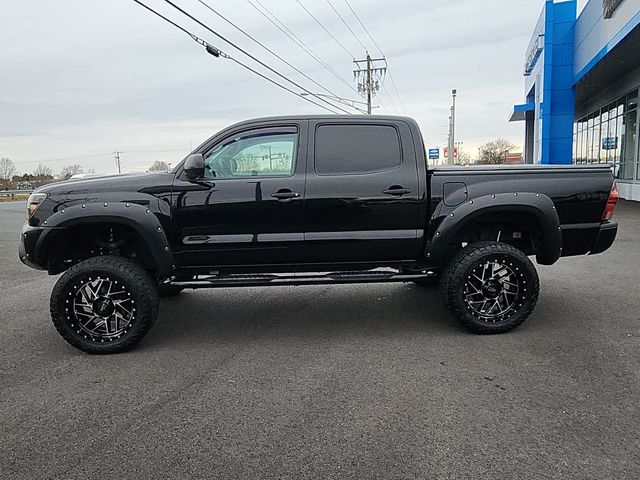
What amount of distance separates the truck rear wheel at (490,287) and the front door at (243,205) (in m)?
1.45

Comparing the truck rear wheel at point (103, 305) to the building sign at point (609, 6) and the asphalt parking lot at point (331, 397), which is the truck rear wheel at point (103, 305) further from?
the building sign at point (609, 6)

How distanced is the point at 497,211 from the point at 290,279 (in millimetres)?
1963

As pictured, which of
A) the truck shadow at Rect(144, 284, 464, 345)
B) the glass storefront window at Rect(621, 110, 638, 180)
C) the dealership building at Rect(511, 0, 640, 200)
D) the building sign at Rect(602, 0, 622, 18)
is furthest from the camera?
the glass storefront window at Rect(621, 110, 638, 180)

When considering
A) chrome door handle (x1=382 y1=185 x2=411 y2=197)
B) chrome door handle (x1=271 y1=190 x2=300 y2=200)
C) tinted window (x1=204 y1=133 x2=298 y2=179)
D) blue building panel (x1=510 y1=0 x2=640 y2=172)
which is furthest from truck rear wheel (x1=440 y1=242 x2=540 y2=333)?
blue building panel (x1=510 y1=0 x2=640 y2=172)

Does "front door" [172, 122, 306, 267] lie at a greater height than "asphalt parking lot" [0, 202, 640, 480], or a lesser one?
greater

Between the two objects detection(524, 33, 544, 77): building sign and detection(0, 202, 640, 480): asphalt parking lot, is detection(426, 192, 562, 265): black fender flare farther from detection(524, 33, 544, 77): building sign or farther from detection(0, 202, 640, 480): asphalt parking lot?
detection(524, 33, 544, 77): building sign

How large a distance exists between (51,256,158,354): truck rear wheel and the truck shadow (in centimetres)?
40

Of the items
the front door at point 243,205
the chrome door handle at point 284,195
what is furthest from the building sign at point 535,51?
the chrome door handle at point 284,195

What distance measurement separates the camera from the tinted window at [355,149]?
485 centimetres

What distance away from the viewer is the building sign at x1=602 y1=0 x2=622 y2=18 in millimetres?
16222

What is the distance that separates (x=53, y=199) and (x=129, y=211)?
68 centimetres

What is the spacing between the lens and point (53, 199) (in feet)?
15.1

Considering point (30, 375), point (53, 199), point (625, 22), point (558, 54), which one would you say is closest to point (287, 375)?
point (30, 375)

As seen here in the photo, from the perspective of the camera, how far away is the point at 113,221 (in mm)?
4570
